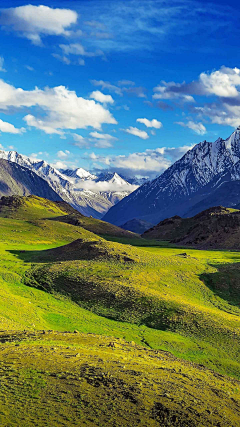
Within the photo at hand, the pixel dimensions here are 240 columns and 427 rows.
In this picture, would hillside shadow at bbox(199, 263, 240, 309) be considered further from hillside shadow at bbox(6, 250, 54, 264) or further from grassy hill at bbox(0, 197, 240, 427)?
hillside shadow at bbox(6, 250, 54, 264)

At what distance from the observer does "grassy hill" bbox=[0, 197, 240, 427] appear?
78.4 feet

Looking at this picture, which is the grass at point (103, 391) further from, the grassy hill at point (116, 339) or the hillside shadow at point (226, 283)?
the hillside shadow at point (226, 283)

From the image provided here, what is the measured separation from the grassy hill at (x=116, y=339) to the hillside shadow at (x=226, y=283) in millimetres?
249

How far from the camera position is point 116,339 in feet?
147

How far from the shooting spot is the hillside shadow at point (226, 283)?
78.1 meters

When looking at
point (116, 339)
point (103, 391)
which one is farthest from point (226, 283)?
point (103, 391)

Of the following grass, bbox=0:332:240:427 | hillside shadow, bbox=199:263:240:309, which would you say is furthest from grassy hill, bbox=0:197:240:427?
hillside shadow, bbox=199:263:240:309

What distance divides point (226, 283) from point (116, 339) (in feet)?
157

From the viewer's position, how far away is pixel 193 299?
73688 mm

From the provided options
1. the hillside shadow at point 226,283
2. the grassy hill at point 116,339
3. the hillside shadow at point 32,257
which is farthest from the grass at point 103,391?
the hillside shadow at point 32,257

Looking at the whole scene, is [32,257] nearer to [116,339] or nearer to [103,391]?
[116,339]

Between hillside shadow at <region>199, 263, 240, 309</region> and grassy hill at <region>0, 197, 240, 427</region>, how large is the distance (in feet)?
0.82

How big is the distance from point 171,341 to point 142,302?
556 inches

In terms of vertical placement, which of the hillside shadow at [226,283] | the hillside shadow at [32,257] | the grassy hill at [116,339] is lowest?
the grassy hill at [116,339]
